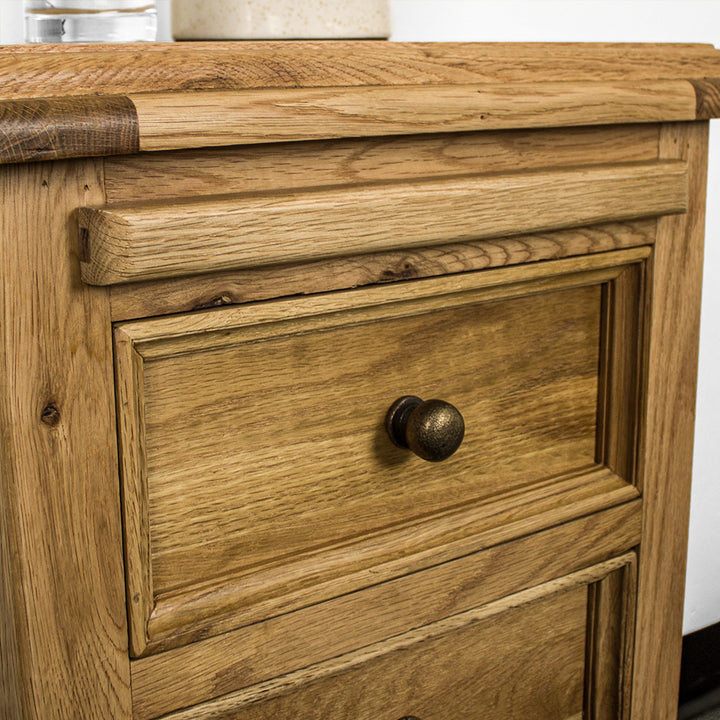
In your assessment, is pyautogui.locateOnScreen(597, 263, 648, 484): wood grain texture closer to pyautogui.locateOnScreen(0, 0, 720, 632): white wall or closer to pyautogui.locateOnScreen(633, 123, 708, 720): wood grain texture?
pyautogui.locateOnScreen(633, 123, 708, 720): wood grain texture

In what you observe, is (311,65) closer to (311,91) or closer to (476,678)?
(311,91)

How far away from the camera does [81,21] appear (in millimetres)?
535

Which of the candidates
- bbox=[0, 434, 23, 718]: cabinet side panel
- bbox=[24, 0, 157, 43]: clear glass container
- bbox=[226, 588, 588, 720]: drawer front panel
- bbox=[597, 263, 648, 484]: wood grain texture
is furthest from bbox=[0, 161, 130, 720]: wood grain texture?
bbox=[597, 263, 648, 484]: wood grain texture

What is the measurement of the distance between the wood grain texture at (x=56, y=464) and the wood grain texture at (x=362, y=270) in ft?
0.07

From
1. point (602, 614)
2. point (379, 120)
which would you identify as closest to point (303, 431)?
point (379, 120)

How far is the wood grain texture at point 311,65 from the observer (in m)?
0.37

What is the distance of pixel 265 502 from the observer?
45 cm

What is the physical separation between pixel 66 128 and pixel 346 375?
0.60 feet

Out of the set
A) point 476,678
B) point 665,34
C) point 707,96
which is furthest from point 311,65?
point 665,34

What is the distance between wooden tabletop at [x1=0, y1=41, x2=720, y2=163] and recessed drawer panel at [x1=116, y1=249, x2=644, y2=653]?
79mm

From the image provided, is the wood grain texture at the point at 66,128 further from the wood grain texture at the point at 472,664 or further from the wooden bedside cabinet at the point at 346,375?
the wood grain texture at the point at 472,664

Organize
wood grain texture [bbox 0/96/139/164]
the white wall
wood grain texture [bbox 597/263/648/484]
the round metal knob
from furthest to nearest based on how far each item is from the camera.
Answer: the white wall < wood grain texture [bbox 597/263/648/484] < the round metal knob < wood grain texture [bbox 0/96/139/164]

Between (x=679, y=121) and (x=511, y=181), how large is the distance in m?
0.15

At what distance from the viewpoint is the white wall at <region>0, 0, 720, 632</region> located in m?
0.88
